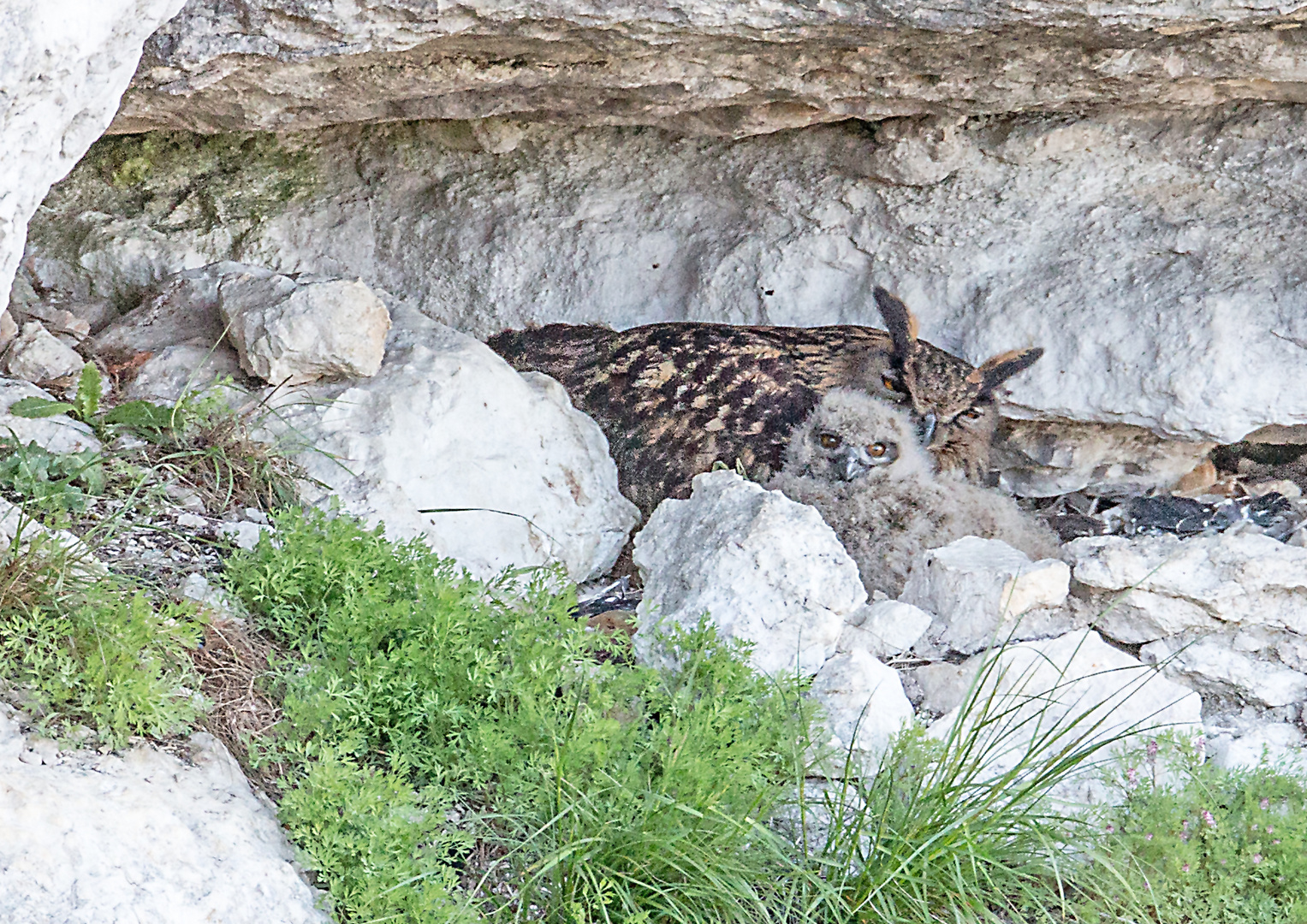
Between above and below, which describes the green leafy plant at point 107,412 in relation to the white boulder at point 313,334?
below

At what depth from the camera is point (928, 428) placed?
4.55 m

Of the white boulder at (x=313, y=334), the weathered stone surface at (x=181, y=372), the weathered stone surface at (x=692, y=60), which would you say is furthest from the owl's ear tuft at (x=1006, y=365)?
the weathered stone surface at (x=181, y=372)

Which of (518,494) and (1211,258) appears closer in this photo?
(518,494)

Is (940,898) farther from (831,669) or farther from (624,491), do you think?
(624,491)

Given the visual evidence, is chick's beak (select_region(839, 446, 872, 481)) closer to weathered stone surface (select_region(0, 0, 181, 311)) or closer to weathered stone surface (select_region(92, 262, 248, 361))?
weathered stone surface (select_region(92, 262, 248, 361))

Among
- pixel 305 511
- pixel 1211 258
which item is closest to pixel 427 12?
pixel 305 511

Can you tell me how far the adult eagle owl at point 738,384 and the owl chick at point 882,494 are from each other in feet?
0.34

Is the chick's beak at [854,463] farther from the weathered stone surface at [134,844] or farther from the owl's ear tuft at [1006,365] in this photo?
the weathered stone surface at [134,844]

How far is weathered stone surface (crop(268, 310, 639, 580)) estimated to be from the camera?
3.54 metres

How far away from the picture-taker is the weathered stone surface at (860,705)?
8.80 ft

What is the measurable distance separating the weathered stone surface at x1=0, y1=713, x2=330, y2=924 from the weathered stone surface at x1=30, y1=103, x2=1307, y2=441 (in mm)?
3147

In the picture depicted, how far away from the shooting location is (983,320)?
14.8 ft

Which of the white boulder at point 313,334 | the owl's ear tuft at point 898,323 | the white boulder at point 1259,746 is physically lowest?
the white boulder at point 1259,746

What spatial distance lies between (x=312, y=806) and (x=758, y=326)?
304cm
